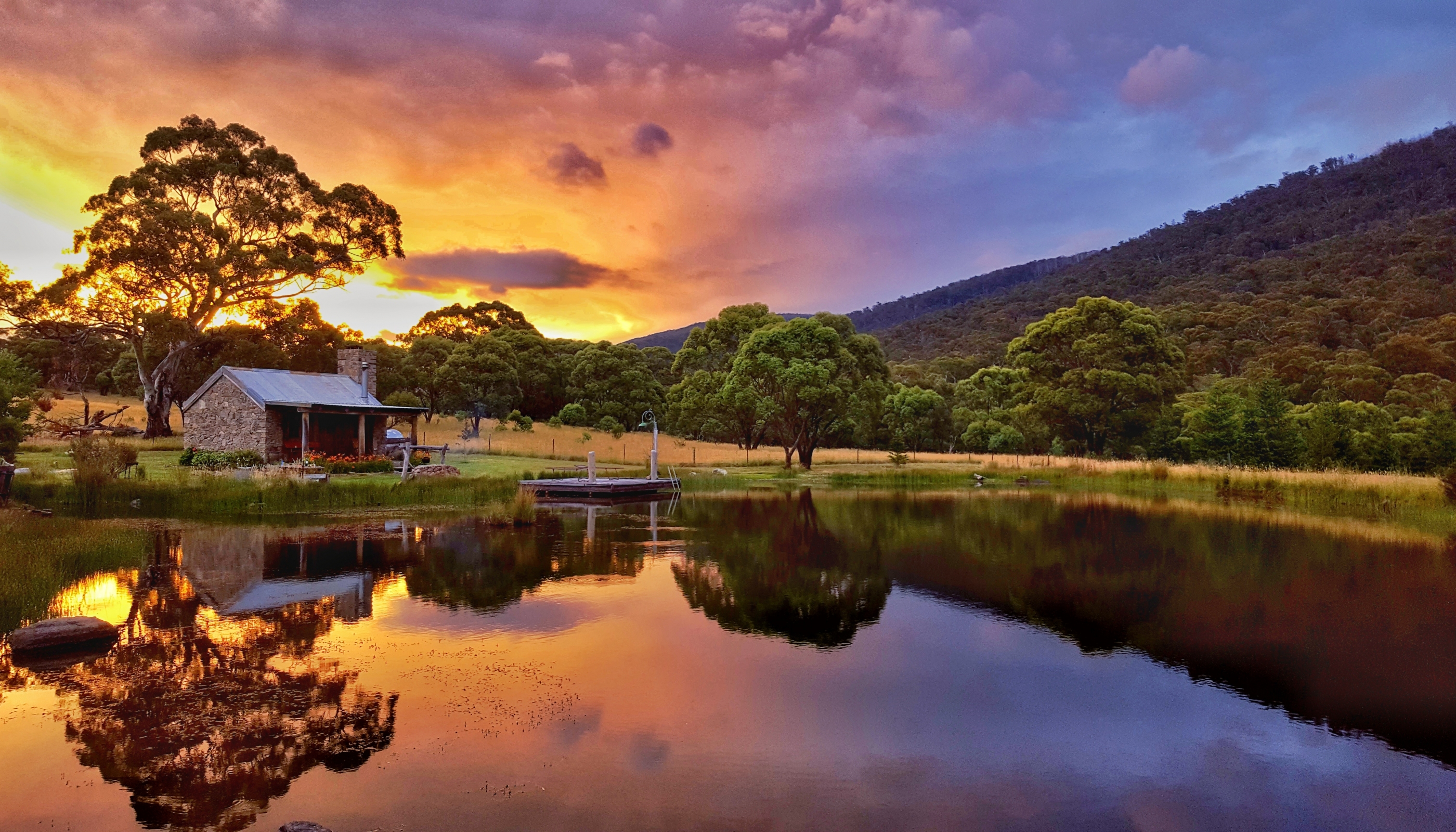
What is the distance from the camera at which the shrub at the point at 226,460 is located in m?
32.7

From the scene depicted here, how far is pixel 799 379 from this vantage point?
46312 millimetres

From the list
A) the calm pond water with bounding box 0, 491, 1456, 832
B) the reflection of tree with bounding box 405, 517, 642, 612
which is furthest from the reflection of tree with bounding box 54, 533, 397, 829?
the reflection of tree with bounding box 405, 517, 642, 612

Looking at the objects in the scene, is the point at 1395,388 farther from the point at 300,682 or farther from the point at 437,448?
the point at 300,682

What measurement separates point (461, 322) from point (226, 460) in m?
56.1

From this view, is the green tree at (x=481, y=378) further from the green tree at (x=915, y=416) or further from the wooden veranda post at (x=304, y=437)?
the green tree at (x=915, y=416)

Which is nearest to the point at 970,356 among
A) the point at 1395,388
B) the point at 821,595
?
the point at 1395,388

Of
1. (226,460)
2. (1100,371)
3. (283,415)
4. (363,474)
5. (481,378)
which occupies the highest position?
(481,378)

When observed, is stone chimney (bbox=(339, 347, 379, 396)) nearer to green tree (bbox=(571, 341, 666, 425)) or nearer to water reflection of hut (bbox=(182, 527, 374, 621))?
water reflection of hut (bbox=(182, 527, 374, 621))

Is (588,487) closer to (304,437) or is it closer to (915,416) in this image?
(304,437)

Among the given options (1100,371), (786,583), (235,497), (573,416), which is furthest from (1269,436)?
(573,416)

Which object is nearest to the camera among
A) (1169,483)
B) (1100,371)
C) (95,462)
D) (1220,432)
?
(95,462)

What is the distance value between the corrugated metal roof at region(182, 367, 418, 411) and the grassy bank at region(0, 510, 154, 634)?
1642 cm

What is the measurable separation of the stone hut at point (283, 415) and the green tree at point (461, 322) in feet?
145

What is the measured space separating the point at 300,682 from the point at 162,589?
6.87 m
